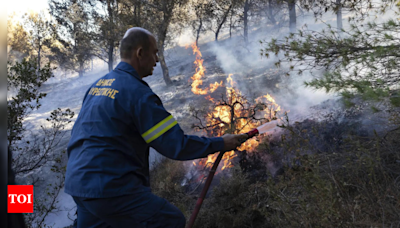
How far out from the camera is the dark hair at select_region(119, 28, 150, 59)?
254cm

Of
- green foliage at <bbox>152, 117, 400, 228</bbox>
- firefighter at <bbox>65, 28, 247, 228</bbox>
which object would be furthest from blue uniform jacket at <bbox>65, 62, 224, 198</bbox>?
green foliage at <bbox>152, 117, 400, 228</bbox>

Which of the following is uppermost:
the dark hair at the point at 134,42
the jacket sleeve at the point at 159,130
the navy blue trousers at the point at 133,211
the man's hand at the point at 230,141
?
the dark hair at the point at 134,42

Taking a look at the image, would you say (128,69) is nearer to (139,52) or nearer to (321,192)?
(139,52)

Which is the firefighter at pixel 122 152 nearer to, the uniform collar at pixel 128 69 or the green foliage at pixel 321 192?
the uniform collar at pixel 128 69

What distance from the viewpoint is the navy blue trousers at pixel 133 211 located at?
83.1 inches

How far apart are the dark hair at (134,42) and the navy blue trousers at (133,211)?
3.93ft

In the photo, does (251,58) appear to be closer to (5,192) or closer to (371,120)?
(371,120)

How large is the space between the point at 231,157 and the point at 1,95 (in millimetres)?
6176

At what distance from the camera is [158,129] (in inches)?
84.3

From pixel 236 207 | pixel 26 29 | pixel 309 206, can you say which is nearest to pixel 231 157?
pixel 236 207

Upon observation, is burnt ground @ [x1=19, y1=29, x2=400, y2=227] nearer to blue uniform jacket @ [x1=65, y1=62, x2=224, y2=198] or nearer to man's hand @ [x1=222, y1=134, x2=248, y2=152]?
man's hand @ [x1=222, y1=134, x2=248, y2=152]

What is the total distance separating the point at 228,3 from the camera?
1892 cm

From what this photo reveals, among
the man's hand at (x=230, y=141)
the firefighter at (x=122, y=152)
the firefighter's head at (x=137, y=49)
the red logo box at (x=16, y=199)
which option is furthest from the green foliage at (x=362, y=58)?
the red logo box at (x=16, y=199)

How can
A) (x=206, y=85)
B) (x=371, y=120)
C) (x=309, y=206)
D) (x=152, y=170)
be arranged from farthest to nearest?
(x=206, y=85)
(x=152, y=170)
(x=371, y=120)
(x=309, y=206)
